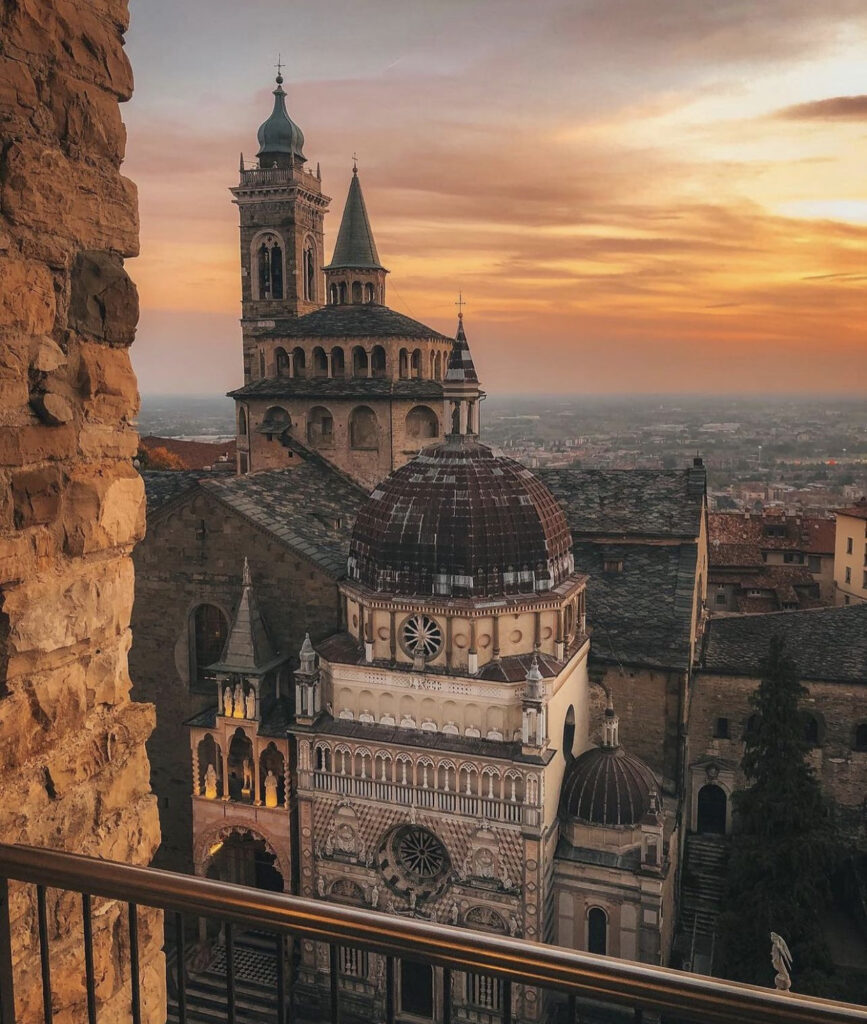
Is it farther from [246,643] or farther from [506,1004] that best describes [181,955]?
[246,643]

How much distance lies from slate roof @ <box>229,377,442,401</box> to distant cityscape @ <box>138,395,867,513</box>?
42660 millimetres

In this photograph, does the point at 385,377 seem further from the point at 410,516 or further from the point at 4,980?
the point at 4,980

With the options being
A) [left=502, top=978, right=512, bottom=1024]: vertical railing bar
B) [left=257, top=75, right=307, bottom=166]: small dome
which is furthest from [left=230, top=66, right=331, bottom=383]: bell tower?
[left=502, top=978, right=512, bottom=1024]: vertical railing bar

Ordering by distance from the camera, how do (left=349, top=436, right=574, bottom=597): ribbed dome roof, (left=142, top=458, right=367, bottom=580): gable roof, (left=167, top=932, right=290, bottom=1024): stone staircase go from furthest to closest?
(left=142, top=458, right=367, bottom=580): gable roof → (left=349, top=436, right=574, bottom=597): ribbed dome roof → (left=167, top=932, right=290, bottom=1024): stone staircase

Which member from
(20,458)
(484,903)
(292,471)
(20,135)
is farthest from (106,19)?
(292,471)

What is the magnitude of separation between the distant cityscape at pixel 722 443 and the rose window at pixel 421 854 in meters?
51.1

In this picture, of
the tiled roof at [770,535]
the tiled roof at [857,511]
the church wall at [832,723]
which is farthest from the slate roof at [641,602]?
the tiled roof at [857,511]

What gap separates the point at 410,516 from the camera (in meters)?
17.9

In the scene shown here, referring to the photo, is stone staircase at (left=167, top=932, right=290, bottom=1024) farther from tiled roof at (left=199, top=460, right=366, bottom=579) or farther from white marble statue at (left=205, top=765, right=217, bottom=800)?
tiled roof at (left=199, top=460, right=366, bottom=579)

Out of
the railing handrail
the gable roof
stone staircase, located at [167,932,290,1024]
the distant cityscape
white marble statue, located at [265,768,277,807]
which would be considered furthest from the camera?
the distant cityscape

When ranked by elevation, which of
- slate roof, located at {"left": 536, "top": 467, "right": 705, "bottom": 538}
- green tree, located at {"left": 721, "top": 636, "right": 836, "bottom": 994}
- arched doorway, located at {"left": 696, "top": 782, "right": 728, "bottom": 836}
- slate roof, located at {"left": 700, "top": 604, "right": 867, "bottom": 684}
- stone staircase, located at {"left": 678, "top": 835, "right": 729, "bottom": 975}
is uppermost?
slate roof, located at {"left": 536, "top": 467, "right": 705, "bottom": 538}

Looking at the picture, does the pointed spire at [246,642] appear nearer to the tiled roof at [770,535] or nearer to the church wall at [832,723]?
the church wall at [832,723]

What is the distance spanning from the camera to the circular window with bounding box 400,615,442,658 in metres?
17.0

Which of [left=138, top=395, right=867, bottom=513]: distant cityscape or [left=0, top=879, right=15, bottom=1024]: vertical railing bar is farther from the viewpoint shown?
[left=138, top=395, right=867, bottom=513]: distant cityscape
